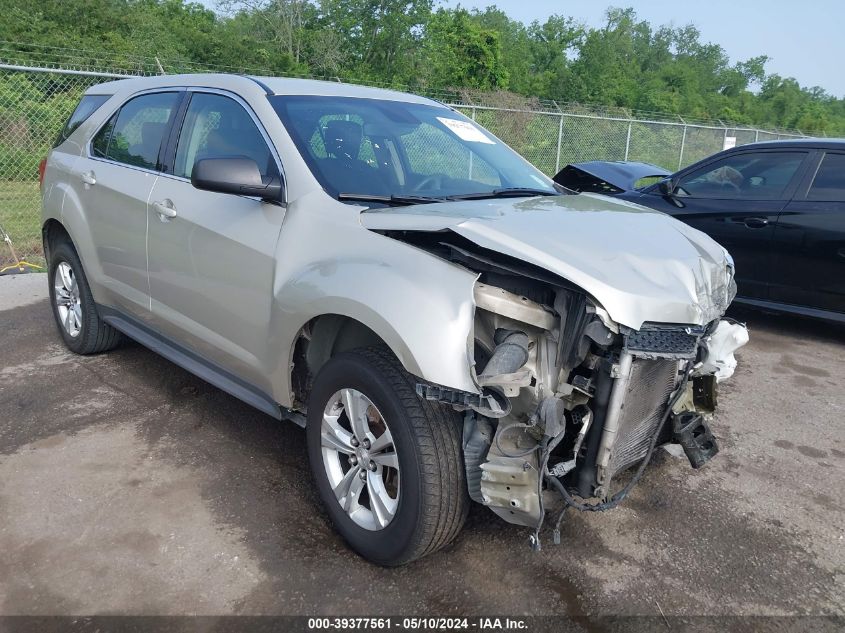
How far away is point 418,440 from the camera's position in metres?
2.43

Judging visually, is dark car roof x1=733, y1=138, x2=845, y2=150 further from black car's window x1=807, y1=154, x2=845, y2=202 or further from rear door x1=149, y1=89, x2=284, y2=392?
rear door x1=149, y1=89, x2=284, y2=392

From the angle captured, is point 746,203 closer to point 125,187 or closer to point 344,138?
point 344,138

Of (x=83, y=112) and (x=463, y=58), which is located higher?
(x=463, y=58)

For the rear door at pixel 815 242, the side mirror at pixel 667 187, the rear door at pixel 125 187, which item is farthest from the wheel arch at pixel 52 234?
the rear door at pixel 815 242

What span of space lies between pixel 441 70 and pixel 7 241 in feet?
77.2

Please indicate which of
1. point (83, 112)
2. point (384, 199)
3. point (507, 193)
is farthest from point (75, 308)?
point (507, 193)

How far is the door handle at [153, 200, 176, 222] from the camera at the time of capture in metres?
3.55

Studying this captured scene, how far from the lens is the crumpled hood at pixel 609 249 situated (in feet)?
7.59

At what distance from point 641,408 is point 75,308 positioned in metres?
4.02

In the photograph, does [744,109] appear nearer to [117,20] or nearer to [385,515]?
[117,20]

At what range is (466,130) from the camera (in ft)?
12.9

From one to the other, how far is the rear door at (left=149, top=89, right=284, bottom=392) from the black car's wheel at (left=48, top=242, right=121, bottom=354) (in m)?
1.08

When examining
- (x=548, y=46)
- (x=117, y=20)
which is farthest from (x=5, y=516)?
(x=548, y=46)

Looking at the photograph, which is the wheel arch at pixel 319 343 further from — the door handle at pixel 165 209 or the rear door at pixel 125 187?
the rear door at pixel 125 187
